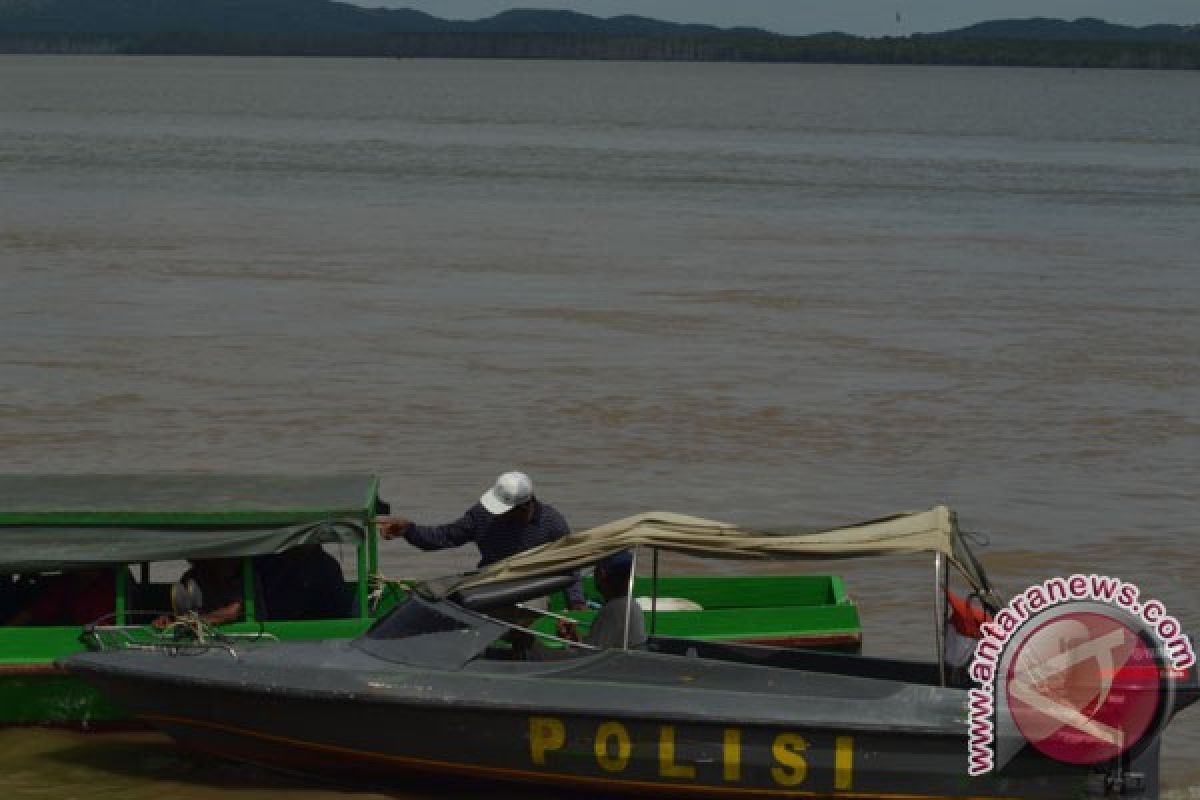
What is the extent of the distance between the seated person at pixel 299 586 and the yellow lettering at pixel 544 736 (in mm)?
2201

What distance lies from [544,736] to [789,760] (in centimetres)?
Result: 119

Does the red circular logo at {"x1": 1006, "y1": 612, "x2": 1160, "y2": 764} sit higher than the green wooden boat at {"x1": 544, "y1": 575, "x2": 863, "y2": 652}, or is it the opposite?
the red circular logo at {"x1": 1006, "y1": 612, "x2": 1160, "y2": 764}

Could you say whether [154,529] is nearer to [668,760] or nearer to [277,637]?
[277,637]

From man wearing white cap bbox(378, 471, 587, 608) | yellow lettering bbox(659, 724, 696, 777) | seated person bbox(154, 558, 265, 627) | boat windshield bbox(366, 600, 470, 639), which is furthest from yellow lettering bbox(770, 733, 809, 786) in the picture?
seated person bbox(154, 558, 265, 627)

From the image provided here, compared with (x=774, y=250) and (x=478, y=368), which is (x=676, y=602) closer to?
(x=478, y=368)

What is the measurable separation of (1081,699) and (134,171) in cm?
5382

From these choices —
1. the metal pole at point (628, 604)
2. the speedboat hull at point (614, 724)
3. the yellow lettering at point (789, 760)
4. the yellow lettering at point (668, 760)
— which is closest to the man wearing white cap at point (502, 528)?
the metal pole at point (628, 604)

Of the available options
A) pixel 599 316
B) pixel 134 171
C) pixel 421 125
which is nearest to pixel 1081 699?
pixel 599 316

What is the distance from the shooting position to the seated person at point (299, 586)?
12359mm

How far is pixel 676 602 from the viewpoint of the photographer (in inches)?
513

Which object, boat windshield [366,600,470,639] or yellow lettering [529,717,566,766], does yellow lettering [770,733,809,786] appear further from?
boat windshield [366,600,470,639]

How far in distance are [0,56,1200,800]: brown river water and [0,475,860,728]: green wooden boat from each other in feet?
1.68

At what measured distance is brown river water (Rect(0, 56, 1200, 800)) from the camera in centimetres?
1861

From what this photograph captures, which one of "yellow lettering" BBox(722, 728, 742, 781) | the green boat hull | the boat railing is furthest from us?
the green boat hull
